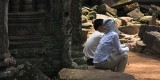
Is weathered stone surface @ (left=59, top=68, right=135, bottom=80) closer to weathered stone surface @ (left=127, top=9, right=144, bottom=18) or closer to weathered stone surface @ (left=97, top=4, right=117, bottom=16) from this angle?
weathered stone surface @ (left=97, top=4, right=117, bottom=16)

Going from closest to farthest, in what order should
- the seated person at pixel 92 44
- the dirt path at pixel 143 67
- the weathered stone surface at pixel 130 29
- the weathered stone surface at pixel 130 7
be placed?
the seated person at pixel 92 44
the dirt path at pixel 143 67
the weathered stone surface at pixel 130 29
the weathered stone surface at pixel 130 7

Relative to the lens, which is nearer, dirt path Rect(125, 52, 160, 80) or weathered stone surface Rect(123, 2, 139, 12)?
dirt path Rect(125, 52, 160, 80)

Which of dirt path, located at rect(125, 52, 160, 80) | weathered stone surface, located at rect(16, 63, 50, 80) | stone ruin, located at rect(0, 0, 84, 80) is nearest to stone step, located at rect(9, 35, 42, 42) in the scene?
stone ruin, located at rect(0, 0, 84, 80)

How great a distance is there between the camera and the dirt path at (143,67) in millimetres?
9734

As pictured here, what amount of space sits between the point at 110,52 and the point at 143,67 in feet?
13.6

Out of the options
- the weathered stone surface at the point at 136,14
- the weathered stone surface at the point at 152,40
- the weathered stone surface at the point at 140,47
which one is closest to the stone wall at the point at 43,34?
the weathered stone surface at the point at 152,40

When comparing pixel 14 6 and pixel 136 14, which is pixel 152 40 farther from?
pixel 136 14

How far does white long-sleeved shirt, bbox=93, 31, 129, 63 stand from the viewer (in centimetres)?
721

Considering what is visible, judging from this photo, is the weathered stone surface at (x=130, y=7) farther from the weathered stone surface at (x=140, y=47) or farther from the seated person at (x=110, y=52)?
the seated person at (x=110, y=52)

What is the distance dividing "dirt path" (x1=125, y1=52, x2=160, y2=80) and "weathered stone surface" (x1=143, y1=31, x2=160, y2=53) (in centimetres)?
37

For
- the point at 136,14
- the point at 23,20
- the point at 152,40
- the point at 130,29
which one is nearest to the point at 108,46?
the point at 23,20

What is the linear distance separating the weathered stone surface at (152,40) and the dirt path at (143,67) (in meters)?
0.37

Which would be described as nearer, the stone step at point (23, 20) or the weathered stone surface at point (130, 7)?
the stone step at point (23, 20)

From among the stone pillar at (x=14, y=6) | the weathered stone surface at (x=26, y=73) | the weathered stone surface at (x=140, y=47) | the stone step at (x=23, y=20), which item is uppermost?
the stone pillar at (x=14, y=6)
